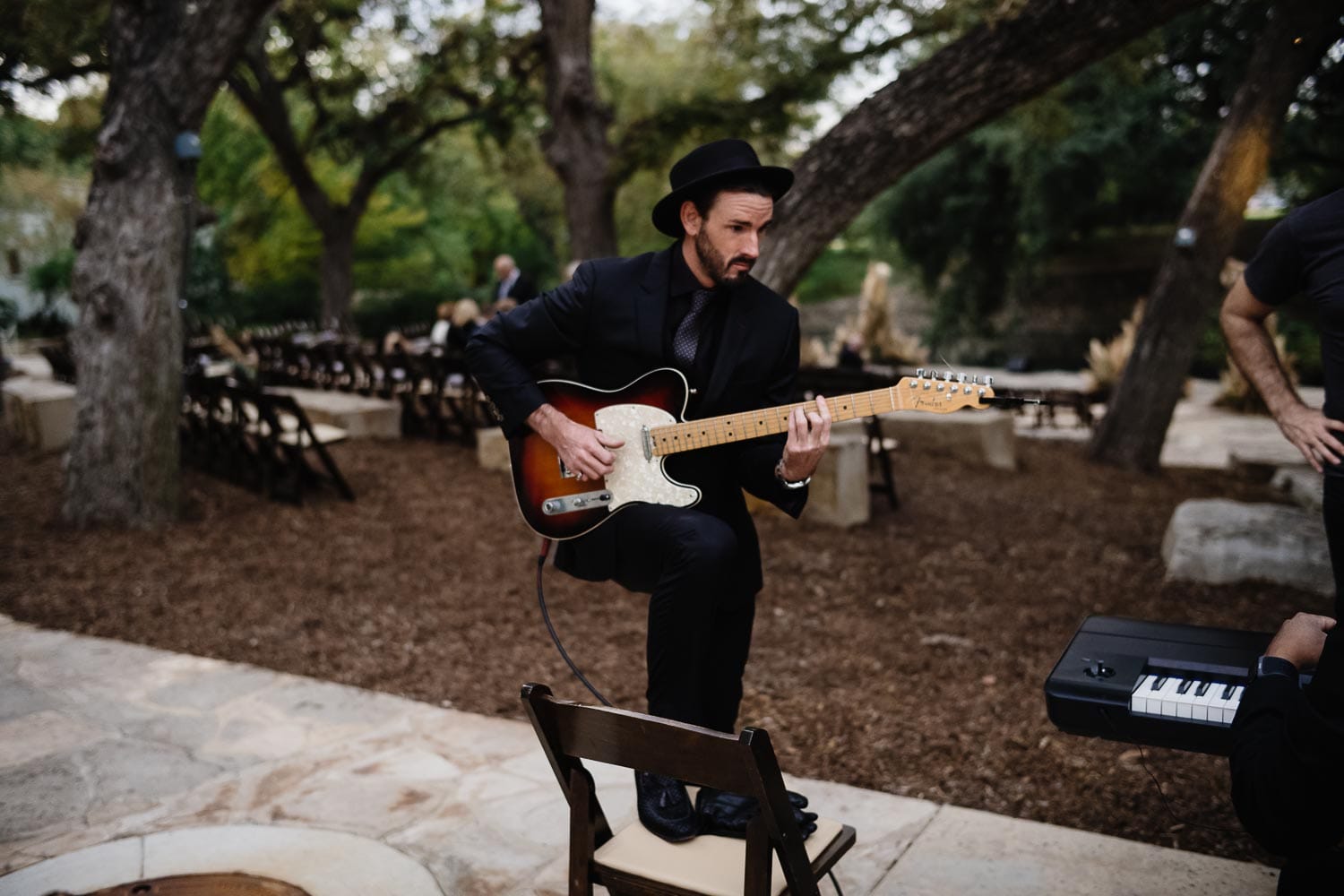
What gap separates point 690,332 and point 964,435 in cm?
837

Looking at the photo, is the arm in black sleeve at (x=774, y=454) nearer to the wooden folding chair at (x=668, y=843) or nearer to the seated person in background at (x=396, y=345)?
the wooden folding chair at (x=668, y=843)

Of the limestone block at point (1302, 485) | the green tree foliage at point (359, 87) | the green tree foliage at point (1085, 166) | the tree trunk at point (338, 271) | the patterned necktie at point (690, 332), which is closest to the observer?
the patterned necktie at point (690, 332)

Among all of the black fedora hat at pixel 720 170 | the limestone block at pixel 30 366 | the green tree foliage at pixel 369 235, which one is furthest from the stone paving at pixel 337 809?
the green tree foliage at pixel 369 235

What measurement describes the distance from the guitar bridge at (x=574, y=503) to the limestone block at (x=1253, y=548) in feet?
16.4

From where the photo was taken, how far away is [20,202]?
36812 mm

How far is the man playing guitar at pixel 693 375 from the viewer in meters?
2.92

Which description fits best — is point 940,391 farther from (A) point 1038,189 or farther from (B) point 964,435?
(A) point 1038,189

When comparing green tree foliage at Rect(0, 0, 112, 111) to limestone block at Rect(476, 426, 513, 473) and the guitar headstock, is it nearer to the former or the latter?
limestone block at Rect(476, 426, 513, 473)

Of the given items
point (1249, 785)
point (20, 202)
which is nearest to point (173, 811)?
point (1249, 785)

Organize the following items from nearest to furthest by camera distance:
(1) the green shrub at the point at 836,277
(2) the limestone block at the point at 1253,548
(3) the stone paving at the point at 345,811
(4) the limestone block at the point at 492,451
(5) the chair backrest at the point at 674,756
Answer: (5) the chair backrest at the point at 674,756, (3) the stone paving at the point at 345,811, (2) the limestone block at the point at 1253,548, (4) the limestone block at the point at 492,451, (1) the green shrub at the point at 836,277

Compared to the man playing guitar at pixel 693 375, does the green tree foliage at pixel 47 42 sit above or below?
above

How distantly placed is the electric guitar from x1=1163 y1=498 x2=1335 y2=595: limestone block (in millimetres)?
4535

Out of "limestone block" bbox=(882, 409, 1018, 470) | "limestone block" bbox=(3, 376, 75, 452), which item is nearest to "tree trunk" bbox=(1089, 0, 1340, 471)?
"limestone block" bbox=(882, 409, 1018, 470)

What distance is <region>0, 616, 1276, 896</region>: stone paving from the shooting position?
10.8 ft
